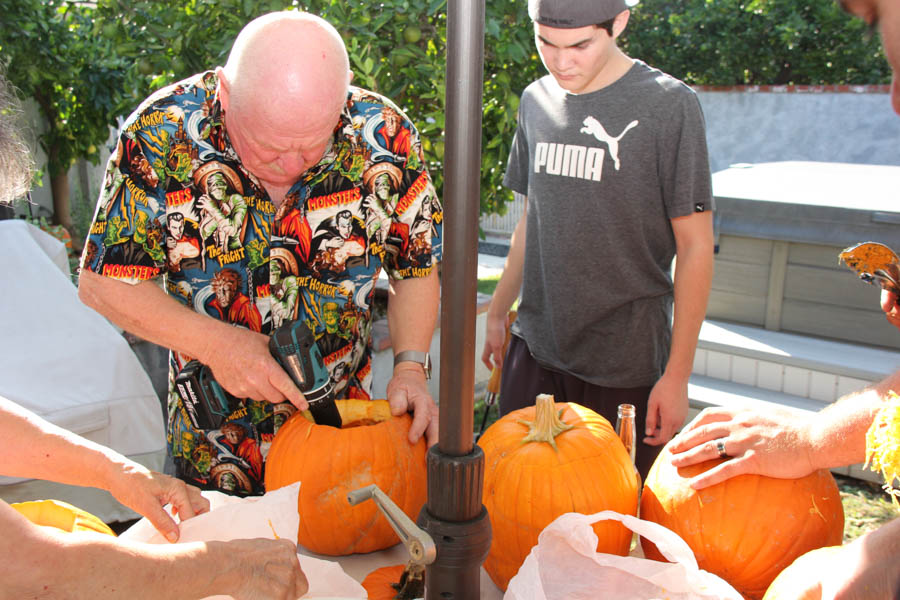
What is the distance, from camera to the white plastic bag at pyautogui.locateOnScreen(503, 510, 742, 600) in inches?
44.3

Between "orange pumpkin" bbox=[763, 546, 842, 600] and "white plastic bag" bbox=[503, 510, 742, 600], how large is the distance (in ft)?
0.22

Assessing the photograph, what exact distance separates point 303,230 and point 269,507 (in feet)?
2.28

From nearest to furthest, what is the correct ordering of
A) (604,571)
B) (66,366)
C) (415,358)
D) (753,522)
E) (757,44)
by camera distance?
(604,571) < (753,522) < (415,358) < (66,366) < (757,44)

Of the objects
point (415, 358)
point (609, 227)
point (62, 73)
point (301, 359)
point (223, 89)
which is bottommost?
point (415, 358)

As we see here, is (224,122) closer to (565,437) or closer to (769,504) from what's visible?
(565,437)

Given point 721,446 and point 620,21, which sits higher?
point 620,21

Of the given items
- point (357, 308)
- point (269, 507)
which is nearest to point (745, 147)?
point (357, 308)

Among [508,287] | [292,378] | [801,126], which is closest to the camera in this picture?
[292,378]

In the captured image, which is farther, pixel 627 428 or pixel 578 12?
pixel 578 12

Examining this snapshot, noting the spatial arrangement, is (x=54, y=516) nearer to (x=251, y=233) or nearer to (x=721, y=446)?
(x=251, y=233)

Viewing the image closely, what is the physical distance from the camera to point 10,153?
1267 mm

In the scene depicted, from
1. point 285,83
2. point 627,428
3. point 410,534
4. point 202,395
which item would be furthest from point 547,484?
point 285,83

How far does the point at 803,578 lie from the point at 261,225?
1.28 m

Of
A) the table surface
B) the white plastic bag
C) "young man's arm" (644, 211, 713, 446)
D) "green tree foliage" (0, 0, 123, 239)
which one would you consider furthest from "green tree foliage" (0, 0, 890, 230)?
the table surface
